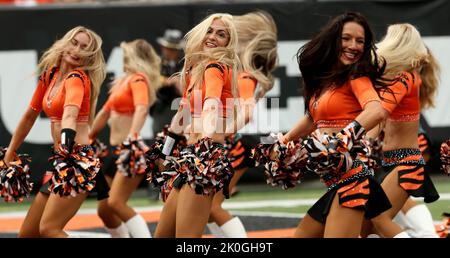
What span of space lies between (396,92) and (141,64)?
3.47 meters

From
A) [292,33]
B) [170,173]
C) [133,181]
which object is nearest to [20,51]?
[292,33]

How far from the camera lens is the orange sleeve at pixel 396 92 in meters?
6.72

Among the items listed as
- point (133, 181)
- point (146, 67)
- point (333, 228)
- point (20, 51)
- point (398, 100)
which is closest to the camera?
point (333, 228)

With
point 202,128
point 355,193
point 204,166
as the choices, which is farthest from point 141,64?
point 355,193

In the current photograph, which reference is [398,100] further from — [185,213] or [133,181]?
[133,181]

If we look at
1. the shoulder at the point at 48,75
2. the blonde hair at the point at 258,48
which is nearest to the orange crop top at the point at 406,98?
the blonde hair at the point at 258,48

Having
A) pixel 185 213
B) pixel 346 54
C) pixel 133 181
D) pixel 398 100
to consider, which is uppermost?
pixel 346 54

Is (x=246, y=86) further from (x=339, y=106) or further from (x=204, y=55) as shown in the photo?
(x=339, y=106)

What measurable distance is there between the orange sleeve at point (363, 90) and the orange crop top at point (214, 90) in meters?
0.90

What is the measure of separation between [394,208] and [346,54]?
58.4 inches

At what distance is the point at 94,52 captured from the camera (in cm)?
742

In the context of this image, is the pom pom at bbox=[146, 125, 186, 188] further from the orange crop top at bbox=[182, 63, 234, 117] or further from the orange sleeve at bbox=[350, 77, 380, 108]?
the orange sleeve at bbox=[350, 77, 380, 108]

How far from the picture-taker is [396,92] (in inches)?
272

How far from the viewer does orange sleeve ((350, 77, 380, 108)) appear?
19.6ft
